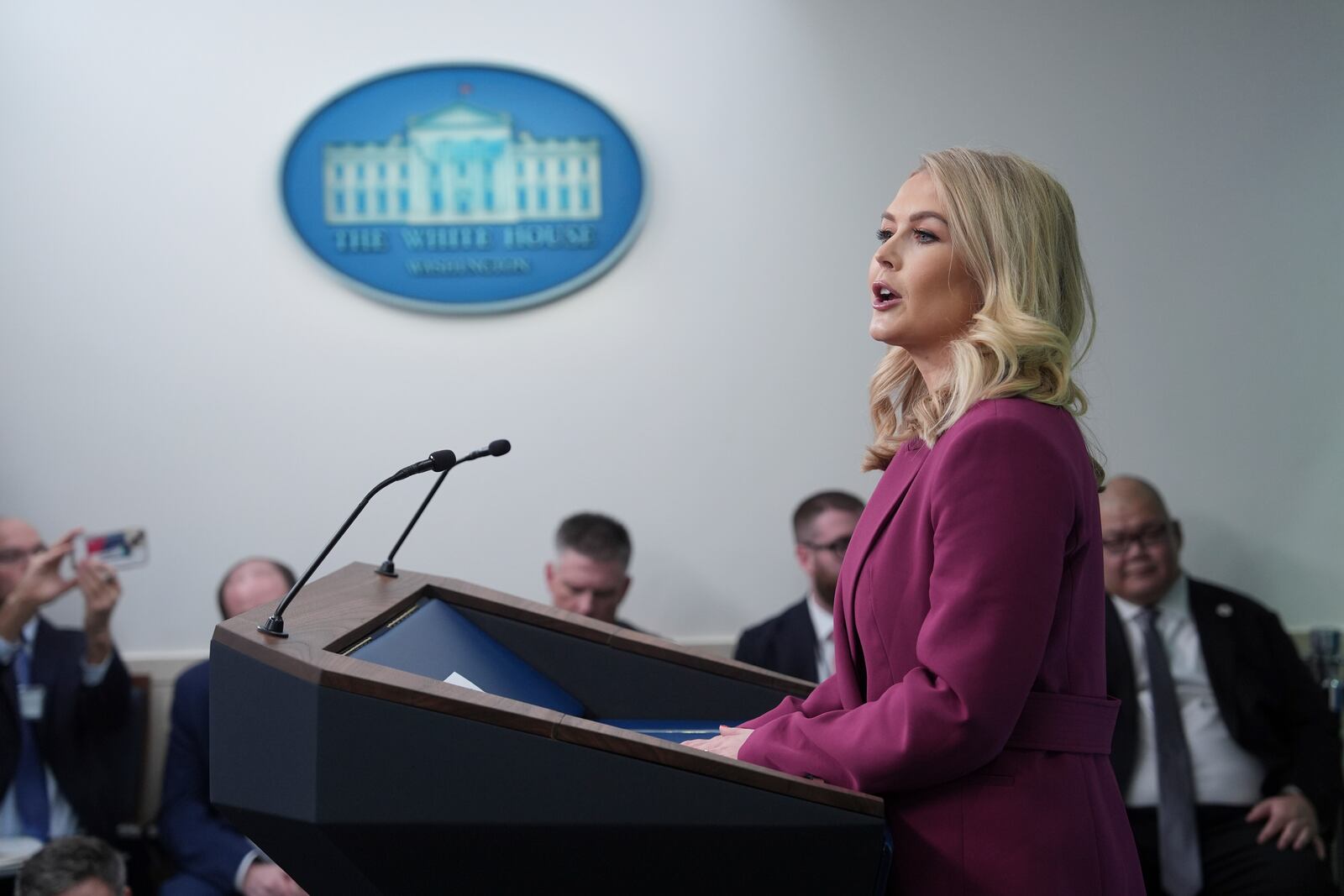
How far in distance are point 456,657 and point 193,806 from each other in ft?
8.10

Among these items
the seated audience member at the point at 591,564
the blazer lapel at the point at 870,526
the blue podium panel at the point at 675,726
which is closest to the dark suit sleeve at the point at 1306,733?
the seated audience member at the point at 591,564

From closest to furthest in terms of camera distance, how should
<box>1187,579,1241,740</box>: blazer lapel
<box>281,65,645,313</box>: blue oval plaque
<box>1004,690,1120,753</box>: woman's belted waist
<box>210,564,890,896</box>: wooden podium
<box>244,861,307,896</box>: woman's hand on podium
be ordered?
<box>210,564,890,896</box>: wooden podium
<box>1004,690,1120,753</box>: woman's belted waist
<box>244,861,307,896</box>: woman's hand on podium
<box>1187,579,1241,740</box>: blazer lapel
<box>281,65,645,313</box>: blue oval plaque

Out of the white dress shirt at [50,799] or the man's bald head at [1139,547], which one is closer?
the white dress shirt at [50,799]

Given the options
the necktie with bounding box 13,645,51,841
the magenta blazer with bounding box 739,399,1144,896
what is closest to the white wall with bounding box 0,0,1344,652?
the necktie with bounding box 13,645,51,841

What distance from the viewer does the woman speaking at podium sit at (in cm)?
135

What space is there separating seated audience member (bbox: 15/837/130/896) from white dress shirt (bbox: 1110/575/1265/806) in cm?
266

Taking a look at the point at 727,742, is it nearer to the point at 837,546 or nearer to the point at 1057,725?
the point at 1057,725

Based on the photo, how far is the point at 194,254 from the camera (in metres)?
4.27

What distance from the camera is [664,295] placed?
14.2 ft

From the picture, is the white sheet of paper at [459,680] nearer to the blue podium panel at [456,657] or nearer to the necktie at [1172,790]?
the blue podium panel at [456,657]

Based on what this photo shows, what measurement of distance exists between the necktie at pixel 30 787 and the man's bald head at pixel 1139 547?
320cm

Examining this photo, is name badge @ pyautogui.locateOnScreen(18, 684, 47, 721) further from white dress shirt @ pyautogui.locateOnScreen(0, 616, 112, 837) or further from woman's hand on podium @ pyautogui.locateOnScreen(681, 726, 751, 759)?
woman's hand on podium @ pyautogui.locateOnScreen(681, 726, 751, 759)

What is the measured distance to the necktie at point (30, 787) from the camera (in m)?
3.74

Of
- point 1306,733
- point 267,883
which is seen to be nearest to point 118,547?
point 267,883
